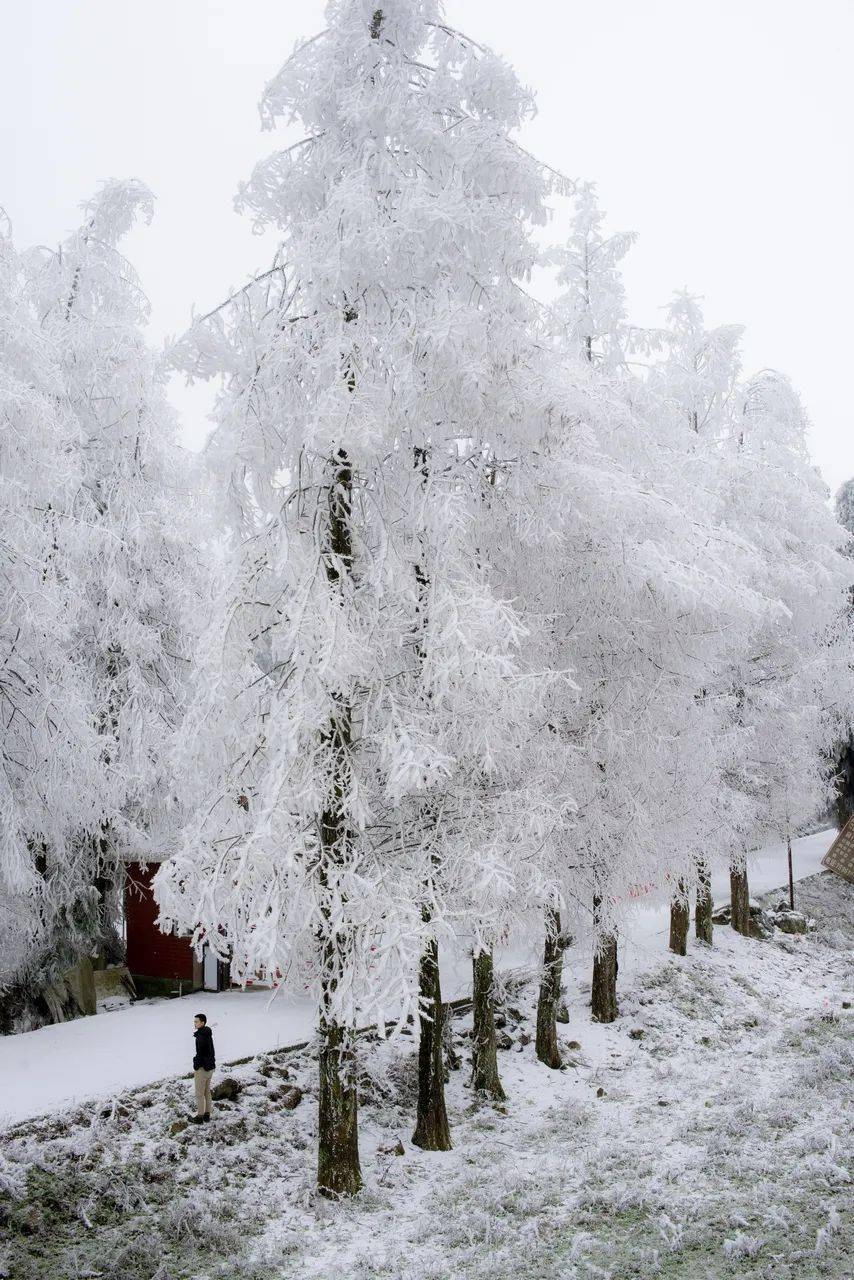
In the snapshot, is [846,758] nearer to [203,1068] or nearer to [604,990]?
[604,990]

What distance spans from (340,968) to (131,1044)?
240 inches

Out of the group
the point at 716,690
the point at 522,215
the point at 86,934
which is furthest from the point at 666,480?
the point at 86,934

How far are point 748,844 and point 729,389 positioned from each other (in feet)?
32.6

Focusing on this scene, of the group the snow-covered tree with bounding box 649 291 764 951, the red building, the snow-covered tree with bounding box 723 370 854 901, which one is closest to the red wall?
the red building

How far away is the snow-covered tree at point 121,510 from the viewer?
12125 millimetres

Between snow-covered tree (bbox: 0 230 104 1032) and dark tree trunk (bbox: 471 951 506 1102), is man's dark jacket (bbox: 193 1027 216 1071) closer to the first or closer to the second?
snow-covered tree (bbox: 0 230 104 1032)

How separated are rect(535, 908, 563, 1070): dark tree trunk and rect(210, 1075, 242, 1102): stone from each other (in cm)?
413

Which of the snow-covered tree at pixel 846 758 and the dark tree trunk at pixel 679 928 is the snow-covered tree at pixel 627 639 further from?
the snow-covered tree at pixel 846 758

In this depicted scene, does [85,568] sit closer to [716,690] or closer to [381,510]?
[381,510]

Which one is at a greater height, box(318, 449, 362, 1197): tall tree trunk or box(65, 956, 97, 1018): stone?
box(318, 449, 362, 1197): tall tree trunk

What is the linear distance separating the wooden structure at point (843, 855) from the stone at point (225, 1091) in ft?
76.7

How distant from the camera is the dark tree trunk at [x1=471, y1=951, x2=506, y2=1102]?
1113 cm

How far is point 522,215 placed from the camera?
8.43 metres

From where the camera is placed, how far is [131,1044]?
1205cm
